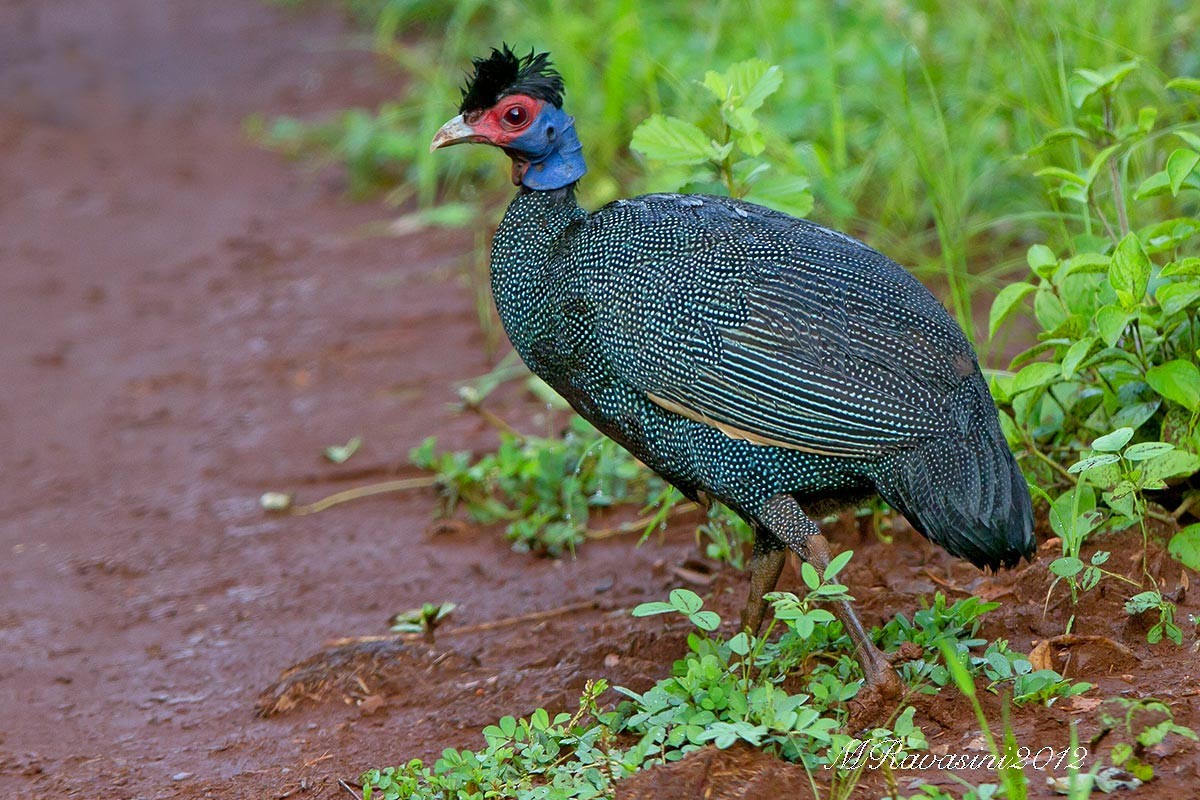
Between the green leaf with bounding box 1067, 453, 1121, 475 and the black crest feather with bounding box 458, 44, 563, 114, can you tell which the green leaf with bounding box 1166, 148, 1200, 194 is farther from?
the black crest feather with bounding box 458, 44, 563, 114

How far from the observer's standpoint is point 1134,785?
2.35 meters

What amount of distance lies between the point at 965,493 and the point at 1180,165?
91 cm

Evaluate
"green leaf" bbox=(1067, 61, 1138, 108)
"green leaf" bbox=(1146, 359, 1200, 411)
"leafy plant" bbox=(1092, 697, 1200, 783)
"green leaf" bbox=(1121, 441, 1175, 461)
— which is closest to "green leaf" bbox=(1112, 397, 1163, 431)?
"green leaf" bbox=(1146, 359, 1200, 411)

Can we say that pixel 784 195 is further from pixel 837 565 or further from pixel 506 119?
pixel 837 565

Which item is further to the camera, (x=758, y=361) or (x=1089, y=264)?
(x=1089, y=264)

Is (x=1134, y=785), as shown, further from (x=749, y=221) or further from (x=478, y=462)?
(x=478, y=462)

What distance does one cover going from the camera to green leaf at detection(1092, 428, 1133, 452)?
2.75m

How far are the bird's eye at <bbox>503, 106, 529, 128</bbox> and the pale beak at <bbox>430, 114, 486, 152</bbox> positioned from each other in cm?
8

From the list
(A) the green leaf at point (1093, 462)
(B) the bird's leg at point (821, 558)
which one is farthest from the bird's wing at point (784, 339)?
(A) the green leaf at point (1093, 462)

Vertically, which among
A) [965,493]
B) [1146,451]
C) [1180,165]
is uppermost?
[1180,165]

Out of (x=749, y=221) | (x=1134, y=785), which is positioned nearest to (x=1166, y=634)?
(x=1134, y=785)

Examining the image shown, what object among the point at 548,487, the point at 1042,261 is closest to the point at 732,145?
the point at 1042,261

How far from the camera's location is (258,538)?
452 cm

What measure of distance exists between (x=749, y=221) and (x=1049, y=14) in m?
2.00
